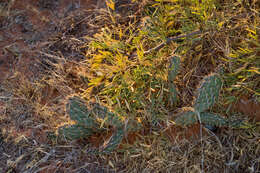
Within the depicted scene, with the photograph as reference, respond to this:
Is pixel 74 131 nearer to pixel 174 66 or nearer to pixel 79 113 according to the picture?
pixel 79 113

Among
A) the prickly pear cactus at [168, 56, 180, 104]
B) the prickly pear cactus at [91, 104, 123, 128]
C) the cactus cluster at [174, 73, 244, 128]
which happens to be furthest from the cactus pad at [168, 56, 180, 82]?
the prickly pear cactus at [91, 104, 123, 128]

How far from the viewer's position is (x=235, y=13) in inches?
73.2

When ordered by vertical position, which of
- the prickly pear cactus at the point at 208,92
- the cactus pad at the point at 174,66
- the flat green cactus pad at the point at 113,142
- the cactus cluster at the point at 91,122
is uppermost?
the cactus pad at the point at 174,66

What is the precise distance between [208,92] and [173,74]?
274 mm

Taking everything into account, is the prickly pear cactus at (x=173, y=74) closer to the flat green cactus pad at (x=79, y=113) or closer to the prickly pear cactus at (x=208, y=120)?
the prickly pear cactus at (x=208, y=120)

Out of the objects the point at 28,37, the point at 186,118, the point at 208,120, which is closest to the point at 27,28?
the point at 28,37

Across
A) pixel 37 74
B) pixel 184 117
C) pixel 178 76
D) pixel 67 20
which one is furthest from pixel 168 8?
pixel 37 74

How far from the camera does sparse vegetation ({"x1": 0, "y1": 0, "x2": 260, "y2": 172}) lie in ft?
5.40

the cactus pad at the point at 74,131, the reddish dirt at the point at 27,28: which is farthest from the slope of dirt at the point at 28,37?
the cactus pad at the point at 74,131

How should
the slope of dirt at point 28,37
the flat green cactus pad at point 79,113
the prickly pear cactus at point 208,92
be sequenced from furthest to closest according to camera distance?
the slope of dirt at point 28,37 → the flat green cactus pad at point 79,113 → the prickly pear cactus at point 208,92

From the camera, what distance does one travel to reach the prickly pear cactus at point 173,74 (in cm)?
173

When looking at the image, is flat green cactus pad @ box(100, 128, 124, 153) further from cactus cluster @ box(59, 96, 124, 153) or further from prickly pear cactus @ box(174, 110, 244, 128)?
prickly pear cactus @ box(174, 110, 244, 128)

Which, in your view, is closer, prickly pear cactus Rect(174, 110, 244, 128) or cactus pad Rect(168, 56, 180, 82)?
prickly pear cactus Rect(174, 110, 244, 128)

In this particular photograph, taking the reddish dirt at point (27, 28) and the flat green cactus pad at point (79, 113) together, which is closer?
the flat green cactus pad at point (79, 113)
